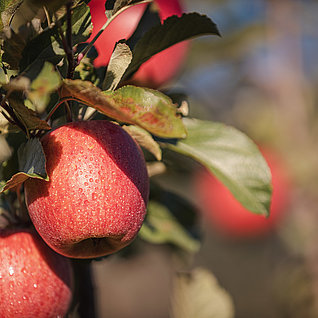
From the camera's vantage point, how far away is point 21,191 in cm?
64

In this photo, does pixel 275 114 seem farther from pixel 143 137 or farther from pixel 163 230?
pixel 143 137

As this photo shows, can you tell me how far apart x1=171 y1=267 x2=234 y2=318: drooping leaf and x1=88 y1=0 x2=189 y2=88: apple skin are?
425mm

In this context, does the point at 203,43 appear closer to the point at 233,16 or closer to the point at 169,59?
the point at 233,16

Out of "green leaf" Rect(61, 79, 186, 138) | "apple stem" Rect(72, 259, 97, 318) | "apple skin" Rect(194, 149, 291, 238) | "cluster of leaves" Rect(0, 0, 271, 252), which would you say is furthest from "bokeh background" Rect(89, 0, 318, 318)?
"green leaf" Rect(61, 79, 186, 138)

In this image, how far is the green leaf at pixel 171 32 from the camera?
556mm

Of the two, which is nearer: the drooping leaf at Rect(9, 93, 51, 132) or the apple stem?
the drooping leaf at Rect(9, 93, 51, 132)

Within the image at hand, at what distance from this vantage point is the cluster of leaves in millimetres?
434

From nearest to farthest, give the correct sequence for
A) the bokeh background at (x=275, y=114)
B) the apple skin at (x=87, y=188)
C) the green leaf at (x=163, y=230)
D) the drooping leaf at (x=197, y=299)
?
the apple skin at (x=87, y=188) → the green leaf at (x=163, y=230) → the drooping leaf at (x=197, y=299) → the bokeh background at (x=275, y=114)

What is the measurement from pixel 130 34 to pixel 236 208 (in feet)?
5.23

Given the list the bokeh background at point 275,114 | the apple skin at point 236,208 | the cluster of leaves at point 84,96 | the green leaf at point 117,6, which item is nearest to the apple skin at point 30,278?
the cluster of leaves at point 84,96

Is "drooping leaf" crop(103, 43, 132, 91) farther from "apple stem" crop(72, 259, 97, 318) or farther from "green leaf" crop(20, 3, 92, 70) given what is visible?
"apple stem" crop(72, 259, 97, 318)

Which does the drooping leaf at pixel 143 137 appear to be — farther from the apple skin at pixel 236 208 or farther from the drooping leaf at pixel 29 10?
the apple skin at pixel 236 208

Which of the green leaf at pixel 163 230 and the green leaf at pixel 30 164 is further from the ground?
the green leaf at pixel 30 164

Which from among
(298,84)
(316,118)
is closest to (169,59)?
(298,84)
